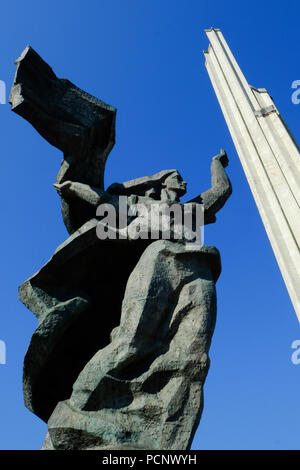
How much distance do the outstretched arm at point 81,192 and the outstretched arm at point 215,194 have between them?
0.99 metres

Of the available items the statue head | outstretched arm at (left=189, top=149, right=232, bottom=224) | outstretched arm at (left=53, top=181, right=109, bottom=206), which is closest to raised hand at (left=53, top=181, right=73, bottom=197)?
outstretched arm at (left=53, top=181, right=109, bottom=206)

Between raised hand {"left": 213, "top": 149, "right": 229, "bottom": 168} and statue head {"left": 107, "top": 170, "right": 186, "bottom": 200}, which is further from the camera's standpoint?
raised hand {"left": 213, "top": 149, "right": 229, "bottom": 168}

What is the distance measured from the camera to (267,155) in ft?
56.1

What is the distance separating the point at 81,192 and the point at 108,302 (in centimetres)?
113

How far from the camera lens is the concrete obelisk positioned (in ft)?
→ 47.6

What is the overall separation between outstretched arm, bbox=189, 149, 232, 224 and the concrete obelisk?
9607 mm

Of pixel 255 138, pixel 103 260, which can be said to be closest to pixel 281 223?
pixel 255 138

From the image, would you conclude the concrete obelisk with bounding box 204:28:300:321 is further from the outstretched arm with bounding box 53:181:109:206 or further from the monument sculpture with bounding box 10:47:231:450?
the outstretched arm with bounding box 53:181:109:206

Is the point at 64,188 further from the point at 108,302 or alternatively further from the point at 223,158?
the point at 223,158

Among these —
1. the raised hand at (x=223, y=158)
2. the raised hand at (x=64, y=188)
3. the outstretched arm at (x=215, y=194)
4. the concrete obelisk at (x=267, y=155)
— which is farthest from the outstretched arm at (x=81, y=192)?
the concrete obelisk at (x=267, y=155)

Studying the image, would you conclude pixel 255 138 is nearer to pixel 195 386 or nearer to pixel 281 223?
pixel 281 223

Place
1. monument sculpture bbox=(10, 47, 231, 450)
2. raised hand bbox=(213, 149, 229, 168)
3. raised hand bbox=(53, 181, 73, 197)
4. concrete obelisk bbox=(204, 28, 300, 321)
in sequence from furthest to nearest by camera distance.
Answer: concrete obelisk bbox=(204, 28, 300, 321) → raised hand bbox=(213, 149, 229, 168) → raised hand bbox=(53, 181, 73, 197) → monument sculpture bbox=(10, 47, 231, 450)

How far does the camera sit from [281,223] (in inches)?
593

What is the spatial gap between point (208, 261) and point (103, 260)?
1.08 meters
